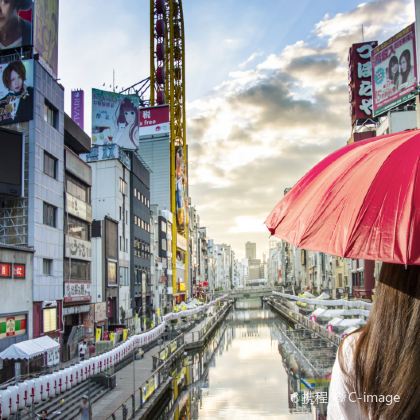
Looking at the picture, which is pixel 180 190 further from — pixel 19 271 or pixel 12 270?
pixel 12 270

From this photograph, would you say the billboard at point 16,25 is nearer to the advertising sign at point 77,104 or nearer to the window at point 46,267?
the window at point 46,267

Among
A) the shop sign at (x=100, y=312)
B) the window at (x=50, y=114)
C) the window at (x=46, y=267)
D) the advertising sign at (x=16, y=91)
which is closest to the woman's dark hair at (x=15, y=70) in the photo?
the advertising sign at (x=16, y=91)

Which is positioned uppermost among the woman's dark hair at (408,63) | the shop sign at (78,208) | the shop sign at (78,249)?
the woman's dark hair at (408,63)

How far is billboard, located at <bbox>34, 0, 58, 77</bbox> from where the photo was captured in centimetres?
3538

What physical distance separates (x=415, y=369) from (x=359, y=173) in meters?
1.19

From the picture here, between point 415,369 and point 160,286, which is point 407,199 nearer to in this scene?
point 415,369

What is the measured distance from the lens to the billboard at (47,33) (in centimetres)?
3538

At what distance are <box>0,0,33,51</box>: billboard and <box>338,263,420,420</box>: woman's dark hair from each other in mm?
36303

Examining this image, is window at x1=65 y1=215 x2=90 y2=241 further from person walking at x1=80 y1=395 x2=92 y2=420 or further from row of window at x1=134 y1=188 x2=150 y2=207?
person walking at x1=80 y1=395 x2=92 y2=420

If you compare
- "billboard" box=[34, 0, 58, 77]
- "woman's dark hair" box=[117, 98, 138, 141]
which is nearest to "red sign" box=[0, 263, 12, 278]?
"billboard" box=[34, 0, 58, 77]

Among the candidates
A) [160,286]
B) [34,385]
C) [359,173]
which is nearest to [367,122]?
[160,286]

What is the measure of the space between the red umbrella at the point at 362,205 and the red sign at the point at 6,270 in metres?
27.8

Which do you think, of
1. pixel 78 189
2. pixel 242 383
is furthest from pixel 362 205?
pixel 78 189

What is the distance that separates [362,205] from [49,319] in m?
34.5
